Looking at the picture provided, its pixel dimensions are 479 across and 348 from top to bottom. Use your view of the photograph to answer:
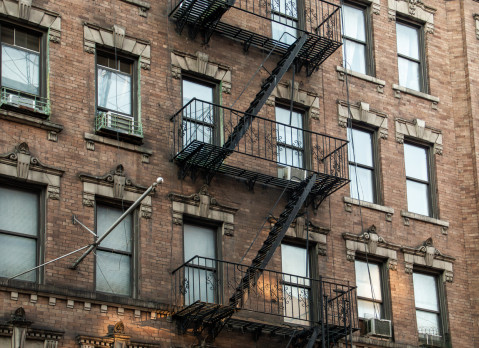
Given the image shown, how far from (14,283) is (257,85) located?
8.45 meters

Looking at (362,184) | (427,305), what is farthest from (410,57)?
(427,305)

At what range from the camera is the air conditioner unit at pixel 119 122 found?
865 inches

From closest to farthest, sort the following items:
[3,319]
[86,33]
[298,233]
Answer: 1. [3,319]
2. [86,33]
3. [298,233]

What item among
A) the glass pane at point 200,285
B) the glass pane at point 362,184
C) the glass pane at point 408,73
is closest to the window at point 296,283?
the glass pane at point 200,285

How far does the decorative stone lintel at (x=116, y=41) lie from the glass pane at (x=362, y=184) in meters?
6.20

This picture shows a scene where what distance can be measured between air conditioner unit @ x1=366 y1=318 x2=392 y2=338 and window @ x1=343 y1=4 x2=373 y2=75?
6.84 metres

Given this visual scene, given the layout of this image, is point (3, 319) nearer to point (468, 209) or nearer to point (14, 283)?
point (14, 283)

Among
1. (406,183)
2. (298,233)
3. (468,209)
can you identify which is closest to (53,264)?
(298,233)

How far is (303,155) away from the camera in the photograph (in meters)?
25.4

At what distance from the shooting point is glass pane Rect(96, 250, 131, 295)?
2105cm

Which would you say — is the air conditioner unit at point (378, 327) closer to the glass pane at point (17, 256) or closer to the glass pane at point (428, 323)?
the glass pane at point (428, 323)

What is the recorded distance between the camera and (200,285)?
2233cm

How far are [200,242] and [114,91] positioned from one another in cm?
385

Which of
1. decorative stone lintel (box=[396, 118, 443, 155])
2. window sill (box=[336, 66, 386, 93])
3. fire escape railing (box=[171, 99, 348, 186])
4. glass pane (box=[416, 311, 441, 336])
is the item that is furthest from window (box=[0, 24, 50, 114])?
glass pane (box=[416, 311, 441, 336])
